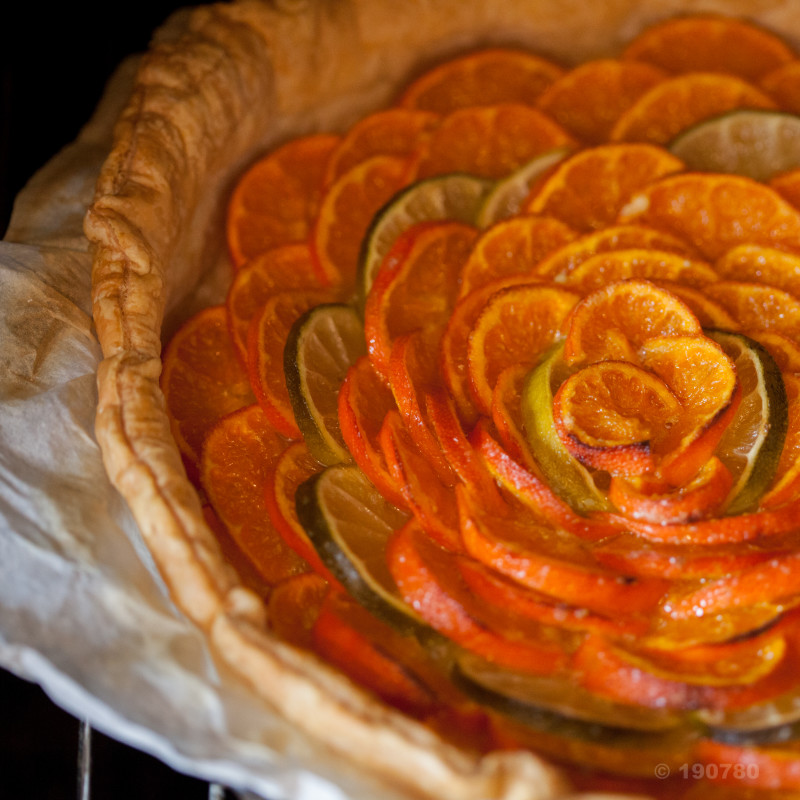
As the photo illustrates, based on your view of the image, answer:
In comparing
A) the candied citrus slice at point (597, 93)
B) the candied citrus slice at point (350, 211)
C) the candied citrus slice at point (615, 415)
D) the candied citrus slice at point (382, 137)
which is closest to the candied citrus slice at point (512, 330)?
the candied citrus slice at point (615, 415)

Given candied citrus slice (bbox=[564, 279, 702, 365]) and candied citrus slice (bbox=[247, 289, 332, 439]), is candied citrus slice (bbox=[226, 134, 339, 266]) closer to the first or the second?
candied citrus slice (bbox=[247, 289, 332, 439])

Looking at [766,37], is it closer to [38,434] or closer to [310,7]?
[310,7]

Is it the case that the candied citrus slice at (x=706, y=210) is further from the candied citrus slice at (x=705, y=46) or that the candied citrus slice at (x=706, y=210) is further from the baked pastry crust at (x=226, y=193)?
the baked pastry crust at (x=226, y=193)

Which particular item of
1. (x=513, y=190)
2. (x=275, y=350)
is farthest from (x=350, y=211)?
(x=275, y=350)

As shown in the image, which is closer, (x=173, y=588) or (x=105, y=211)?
(x=173, y=588)

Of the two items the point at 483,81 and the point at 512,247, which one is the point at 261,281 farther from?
the point at 483,81

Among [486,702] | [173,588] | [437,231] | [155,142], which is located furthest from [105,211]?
[486,702]
